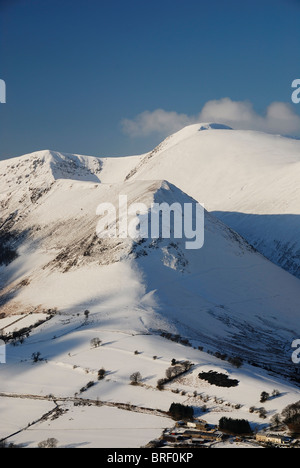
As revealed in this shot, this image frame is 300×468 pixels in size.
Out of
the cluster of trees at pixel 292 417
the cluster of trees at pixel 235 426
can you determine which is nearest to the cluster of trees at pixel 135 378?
the cluster of trees at pixel 235 426

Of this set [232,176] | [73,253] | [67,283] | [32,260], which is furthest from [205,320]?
[232,176]

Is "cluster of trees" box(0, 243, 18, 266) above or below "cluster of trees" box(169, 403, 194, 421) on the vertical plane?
above

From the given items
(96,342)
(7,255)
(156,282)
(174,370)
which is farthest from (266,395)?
(7,255)

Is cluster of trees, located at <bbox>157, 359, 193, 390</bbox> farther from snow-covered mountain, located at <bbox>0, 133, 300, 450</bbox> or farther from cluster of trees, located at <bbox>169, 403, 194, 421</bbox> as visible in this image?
cluster of trees, located at <bbox>169, 403, 194, 421</bbox>

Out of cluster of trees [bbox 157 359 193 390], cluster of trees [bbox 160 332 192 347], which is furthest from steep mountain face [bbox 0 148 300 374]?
cluster of trees [bbox 157 359 193 390]

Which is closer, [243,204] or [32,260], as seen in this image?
[32,260]

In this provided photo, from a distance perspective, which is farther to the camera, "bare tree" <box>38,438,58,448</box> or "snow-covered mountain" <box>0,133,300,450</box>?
"snow-covered mountain" <box>0,133,300,450</box>

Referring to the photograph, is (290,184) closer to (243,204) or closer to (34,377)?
(243,204)
